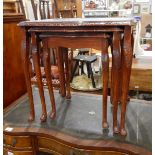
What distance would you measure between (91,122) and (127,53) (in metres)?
0.40

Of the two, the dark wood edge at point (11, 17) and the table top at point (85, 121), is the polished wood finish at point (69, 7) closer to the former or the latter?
the dark wood edge at point (11, 17)

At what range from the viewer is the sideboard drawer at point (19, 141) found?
3.52ft

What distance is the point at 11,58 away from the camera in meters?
1.30

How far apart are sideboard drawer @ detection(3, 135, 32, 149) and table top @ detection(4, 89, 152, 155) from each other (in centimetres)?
5

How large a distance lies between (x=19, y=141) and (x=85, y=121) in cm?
35

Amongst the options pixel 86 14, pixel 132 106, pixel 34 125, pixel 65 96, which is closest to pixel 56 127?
pixel 34 125

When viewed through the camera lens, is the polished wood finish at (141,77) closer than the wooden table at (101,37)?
No

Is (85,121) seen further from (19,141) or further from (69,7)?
(69,7)

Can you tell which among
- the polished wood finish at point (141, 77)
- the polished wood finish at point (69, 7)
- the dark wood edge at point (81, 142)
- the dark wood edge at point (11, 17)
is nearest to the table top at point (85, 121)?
the dark wood edge at point (81, 142)

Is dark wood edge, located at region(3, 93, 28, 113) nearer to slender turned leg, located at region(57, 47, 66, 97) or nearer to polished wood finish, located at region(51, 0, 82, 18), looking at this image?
slender turned leg, located at region(57, 47, 66, 97)

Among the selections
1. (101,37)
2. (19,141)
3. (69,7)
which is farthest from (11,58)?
(69,7)

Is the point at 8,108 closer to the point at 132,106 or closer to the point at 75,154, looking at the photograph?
the point at 75,154

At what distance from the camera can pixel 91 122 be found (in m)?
1.07

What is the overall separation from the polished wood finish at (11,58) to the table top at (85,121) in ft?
0.30
